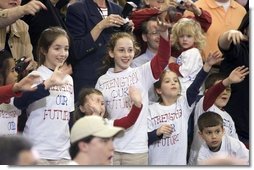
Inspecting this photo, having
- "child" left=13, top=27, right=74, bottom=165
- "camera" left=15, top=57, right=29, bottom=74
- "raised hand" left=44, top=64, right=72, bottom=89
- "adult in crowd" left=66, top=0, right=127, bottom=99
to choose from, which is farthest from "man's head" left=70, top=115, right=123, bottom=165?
"adult in crowd" left=66, top=0, right=127, bottom=99

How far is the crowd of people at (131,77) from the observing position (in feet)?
9.69

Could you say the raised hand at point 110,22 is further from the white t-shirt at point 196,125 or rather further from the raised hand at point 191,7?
the white t-shirt at point 196,125

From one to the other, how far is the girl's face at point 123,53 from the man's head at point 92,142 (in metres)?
0.78

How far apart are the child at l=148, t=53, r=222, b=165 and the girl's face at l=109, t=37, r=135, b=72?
0.15 m

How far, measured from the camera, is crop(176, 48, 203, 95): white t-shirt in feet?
10.8

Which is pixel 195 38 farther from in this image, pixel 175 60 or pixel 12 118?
pixel 12 118

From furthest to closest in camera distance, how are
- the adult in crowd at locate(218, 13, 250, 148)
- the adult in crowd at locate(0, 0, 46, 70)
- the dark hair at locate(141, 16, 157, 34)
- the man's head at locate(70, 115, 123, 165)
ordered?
the dark hair at locate(141, 16, 157, 34)
the adult in crowd at locate(218, 13, 250, 148)
the adult in crowd at locate(0, 0, 46, 70)
the man's head at locate(70, 115, 123, 165)

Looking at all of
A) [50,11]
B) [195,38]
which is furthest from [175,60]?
[50,11]

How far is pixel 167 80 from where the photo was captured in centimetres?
320

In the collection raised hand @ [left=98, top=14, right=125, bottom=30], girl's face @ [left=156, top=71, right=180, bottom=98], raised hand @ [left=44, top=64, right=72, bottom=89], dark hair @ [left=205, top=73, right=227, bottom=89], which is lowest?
raised hand @ [left=44, top=64, right=72, bottom=89]

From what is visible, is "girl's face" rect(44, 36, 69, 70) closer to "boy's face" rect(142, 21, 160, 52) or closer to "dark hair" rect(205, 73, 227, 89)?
"boy's face" rect(142, 21, 160, 52)

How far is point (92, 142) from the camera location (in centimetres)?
231

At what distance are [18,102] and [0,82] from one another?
0.14m

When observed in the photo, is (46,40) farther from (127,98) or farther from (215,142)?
(215,142)
